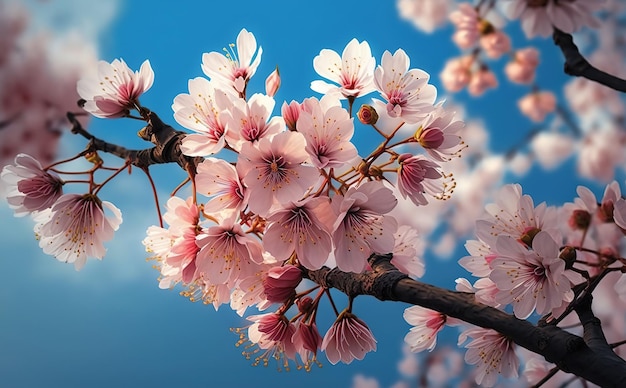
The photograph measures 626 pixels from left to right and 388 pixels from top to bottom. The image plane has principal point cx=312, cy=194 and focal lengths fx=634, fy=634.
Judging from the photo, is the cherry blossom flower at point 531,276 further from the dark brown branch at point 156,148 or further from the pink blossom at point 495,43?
the pink blossom at point 495,43

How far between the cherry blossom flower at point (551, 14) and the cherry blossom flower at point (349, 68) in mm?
154

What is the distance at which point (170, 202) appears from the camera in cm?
62

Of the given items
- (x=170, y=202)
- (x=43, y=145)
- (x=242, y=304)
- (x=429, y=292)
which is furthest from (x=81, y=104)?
(x=43, y=145)

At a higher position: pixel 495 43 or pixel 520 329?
pixel 495 43

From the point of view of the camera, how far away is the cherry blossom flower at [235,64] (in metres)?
0.67

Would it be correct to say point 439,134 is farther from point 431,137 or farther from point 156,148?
point 156,148

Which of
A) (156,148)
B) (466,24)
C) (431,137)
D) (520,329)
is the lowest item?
(520,329)

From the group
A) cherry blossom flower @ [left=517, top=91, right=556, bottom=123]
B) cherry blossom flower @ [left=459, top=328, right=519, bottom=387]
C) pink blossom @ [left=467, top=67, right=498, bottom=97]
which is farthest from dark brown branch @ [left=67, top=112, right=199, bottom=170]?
cherry blossom flower @ [left=517, top=91, right=556, bottom=123]

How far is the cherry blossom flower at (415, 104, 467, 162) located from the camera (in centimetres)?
63

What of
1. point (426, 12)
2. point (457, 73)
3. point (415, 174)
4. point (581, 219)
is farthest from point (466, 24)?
point (415, 174)

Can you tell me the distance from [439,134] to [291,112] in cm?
15

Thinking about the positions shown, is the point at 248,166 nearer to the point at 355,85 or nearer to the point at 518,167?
the point at 355,85

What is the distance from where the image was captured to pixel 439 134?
63 centimetres

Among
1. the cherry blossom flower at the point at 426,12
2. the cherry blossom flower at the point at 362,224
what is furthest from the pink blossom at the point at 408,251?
the cherry blossom flower at the point at 426,12
